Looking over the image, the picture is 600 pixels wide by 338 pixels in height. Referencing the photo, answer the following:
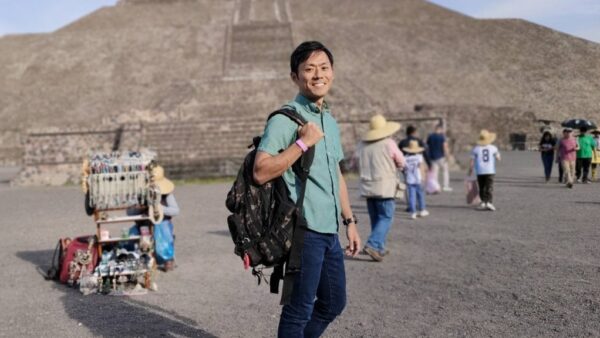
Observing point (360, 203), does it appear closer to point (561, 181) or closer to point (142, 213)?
point (561, 181)

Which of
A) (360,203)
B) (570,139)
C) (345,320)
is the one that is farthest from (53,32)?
(345,320)

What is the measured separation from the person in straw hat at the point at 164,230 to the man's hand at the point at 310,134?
15.4ft

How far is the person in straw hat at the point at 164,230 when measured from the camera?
782 cm

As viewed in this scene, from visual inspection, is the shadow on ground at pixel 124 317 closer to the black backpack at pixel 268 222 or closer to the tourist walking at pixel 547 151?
the black backpack at pixel 268 222

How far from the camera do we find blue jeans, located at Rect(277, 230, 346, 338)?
350 cm

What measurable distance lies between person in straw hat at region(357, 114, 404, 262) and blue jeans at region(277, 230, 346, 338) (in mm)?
4210

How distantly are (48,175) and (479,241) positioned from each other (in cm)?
1860

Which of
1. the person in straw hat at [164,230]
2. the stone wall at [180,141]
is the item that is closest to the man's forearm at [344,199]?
the person in straw hat at [164,230]

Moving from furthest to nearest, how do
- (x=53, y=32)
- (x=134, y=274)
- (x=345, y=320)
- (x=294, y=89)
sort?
(x=53, y=32)
(x=294, y=89)
(x=134, y=274)
(x=345, y=320)

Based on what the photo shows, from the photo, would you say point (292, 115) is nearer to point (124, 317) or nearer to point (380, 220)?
point (124, 317)

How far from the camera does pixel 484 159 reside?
11578 mm

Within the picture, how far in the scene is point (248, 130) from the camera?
24141mm

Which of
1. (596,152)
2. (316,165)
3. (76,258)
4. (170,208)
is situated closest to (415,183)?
(596,152)

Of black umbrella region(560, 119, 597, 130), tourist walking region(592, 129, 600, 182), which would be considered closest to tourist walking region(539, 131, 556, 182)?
black umbrella region(560, 119, 597, 130)
